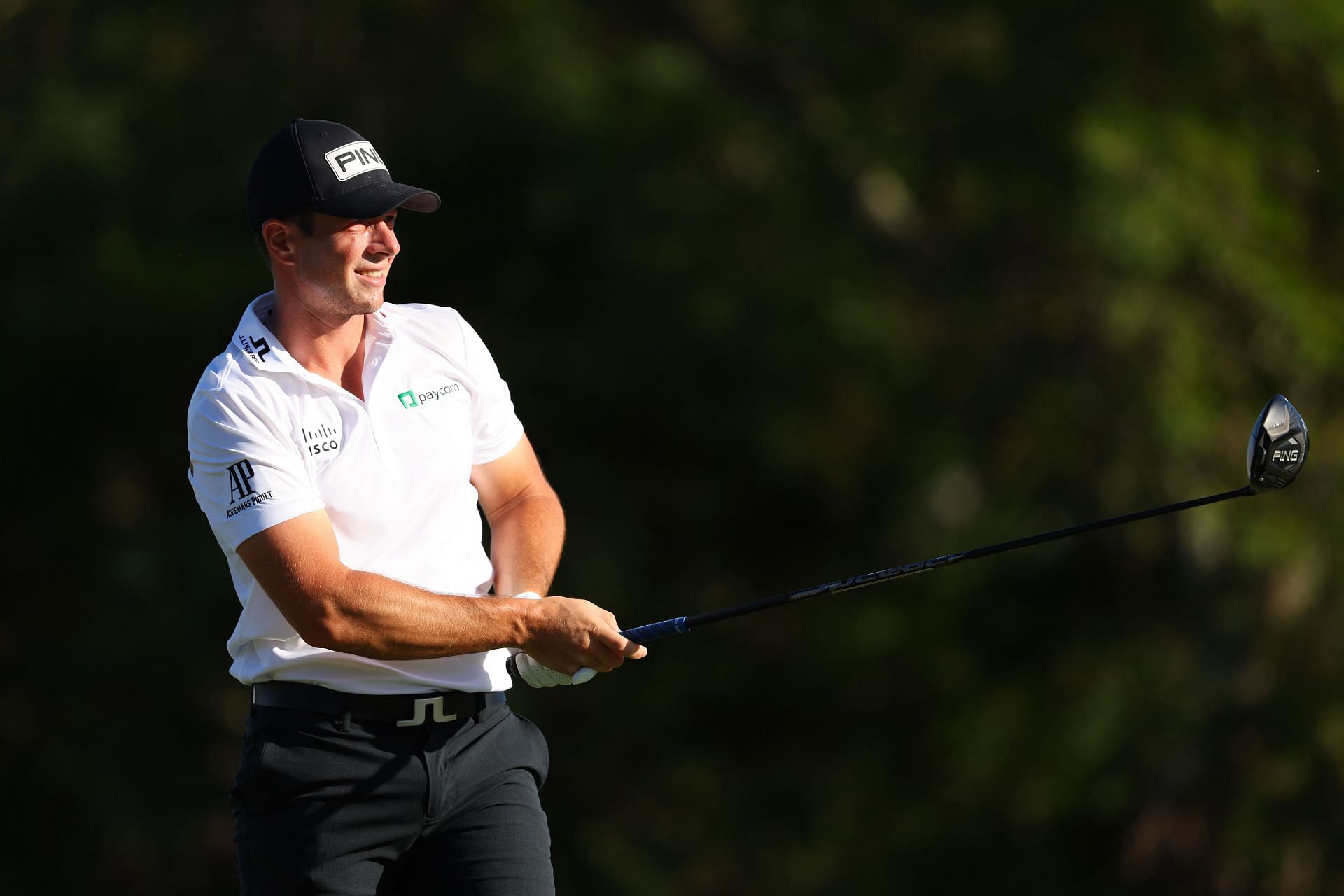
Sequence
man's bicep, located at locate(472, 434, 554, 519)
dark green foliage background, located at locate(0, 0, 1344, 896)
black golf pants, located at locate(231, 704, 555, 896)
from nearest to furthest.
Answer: black golf pants, located at locate(231, 704, 555, 896) < man's bicep, located at locate(472, 434, 554, 519) < dark green foliage background, located at locate(0, 0, 1344, 896)

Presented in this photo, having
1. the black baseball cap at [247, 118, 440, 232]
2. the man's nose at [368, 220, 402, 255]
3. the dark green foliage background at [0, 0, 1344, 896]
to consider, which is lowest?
the dark green foliage background at [0, 0, 1344, 896]

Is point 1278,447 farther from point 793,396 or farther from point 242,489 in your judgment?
point 793,396

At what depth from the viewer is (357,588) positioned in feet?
10.0

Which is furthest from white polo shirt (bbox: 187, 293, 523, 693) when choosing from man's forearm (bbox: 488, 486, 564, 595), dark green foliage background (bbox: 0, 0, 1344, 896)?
dark green foliage background (bbox: 0, 0, 1344, 896)

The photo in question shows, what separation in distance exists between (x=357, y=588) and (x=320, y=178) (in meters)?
0.76

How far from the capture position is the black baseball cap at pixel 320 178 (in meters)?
3.28

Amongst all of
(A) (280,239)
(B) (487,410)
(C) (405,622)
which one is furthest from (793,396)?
(C) (405,622)

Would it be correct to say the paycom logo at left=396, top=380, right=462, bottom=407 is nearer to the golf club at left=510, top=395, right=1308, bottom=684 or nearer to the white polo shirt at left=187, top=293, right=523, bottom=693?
the white polo shirt at left=187, top=293, right=523, bottom=693

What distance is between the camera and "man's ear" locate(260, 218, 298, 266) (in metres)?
3.34

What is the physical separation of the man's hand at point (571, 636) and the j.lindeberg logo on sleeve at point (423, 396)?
421 millimetres

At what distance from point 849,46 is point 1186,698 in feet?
12.4

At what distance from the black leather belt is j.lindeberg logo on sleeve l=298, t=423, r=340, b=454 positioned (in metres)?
0.41

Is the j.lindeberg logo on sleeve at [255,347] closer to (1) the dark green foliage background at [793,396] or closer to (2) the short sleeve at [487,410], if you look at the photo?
(2) the short sleeve at [487,410]

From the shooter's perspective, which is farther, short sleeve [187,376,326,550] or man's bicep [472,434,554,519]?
man's bicep [472,434,554,519]
